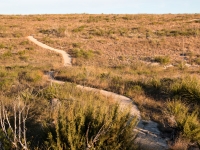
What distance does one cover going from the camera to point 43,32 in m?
38.8

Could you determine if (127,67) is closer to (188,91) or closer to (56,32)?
(188,91)

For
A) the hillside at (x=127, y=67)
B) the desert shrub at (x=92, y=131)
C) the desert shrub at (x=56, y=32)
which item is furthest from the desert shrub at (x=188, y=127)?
the desert shrub at (x=56, y=32)

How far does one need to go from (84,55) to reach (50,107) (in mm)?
15486

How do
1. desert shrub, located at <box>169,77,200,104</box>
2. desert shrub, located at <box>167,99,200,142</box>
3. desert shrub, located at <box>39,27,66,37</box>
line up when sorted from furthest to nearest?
desert shrub, located at <box>39,27,66,37</box>
desert shrub, located at <box>169,77,200,104</box>
desert shrub, located at <box>167,99,200,142</box>

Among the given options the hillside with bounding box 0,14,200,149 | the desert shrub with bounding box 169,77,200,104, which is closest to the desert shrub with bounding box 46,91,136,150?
the hillside with bounding box 0,14,200,149

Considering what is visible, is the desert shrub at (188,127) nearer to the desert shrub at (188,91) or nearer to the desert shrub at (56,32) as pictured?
the desert shrub at (188,91)

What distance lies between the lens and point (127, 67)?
60.1 ft

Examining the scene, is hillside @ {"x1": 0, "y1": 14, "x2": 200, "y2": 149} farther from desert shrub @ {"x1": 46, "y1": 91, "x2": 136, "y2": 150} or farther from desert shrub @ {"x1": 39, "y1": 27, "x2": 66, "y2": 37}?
desert shrub @ {"x1": 46, "y1": 91, "x2": 136, "y2": 150}

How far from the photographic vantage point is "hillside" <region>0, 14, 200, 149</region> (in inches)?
344

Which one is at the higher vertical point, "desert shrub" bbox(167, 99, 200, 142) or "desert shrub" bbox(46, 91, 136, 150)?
"desert shrub" bbox(46, 91, 136, 150)

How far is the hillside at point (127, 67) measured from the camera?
8.73m

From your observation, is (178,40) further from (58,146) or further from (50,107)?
(58,146)

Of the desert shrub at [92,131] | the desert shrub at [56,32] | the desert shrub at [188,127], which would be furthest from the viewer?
the desert shrub at [56,32]

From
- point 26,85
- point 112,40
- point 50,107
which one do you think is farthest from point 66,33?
point 50,107
